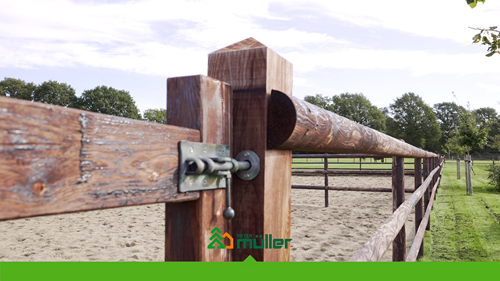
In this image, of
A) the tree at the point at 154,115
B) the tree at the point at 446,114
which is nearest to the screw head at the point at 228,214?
the tree at the point at 154,115

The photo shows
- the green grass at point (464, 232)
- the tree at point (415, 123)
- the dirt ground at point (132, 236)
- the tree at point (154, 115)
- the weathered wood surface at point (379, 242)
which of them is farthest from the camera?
the tree at point (415, 123)

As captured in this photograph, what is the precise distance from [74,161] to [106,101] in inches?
1973

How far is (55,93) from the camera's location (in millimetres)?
45688

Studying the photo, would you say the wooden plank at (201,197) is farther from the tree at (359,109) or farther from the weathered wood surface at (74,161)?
the tree at (359,109)

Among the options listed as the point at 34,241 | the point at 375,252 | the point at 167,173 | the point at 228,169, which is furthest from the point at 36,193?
the point at 34,241

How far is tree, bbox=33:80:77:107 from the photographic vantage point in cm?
4531

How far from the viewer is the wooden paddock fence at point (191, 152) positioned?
437mm

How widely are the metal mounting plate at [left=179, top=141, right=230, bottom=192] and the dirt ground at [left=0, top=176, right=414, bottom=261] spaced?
3242mm

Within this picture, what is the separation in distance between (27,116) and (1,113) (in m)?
0.03

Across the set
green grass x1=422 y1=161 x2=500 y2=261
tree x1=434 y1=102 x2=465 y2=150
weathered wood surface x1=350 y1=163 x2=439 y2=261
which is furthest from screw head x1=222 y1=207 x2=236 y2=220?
tree x1=434 y1=102 x2=465 y2=150

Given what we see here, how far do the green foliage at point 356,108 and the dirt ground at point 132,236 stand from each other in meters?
51.0

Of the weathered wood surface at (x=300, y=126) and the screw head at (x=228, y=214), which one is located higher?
the weathered wood surface at (x=300, y=126)

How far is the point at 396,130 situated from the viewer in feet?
178

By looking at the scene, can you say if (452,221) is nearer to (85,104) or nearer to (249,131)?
(249,131)
